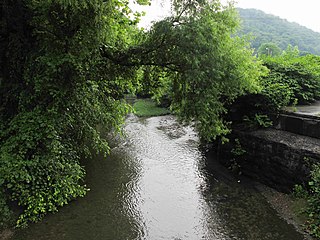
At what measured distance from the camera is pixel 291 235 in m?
7.28

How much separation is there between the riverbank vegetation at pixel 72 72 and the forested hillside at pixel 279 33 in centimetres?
4959

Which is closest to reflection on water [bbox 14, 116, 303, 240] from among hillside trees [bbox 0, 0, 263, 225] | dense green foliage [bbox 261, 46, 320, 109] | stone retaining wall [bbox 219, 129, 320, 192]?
stone retaining wall [bbox 219, 129, 320, 192]

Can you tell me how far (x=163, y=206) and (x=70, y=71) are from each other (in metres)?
4.90

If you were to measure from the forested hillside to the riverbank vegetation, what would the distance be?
49.6 metres

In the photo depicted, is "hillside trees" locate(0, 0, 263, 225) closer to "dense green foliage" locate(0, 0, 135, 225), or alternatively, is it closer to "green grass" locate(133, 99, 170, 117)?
"dense green foliage" locate(0, 0, 135, 225)

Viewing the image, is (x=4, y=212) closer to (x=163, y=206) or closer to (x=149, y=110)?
(x=163, y=206)

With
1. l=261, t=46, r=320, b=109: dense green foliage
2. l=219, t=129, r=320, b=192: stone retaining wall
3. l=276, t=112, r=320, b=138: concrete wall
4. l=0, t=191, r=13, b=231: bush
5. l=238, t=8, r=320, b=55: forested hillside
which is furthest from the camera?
l=238, t=8, r=320, b=55: forested hillside

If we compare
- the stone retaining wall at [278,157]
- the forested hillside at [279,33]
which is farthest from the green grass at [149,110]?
the forested hillside at [279,33]

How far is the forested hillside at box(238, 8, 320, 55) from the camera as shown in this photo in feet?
225

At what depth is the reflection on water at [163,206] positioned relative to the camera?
7434mm

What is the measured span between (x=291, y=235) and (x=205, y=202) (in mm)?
2670

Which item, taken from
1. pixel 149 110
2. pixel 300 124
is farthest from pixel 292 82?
pixel 149 110

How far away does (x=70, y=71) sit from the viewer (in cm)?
690

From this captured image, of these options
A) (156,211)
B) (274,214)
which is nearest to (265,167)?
(274,214)
